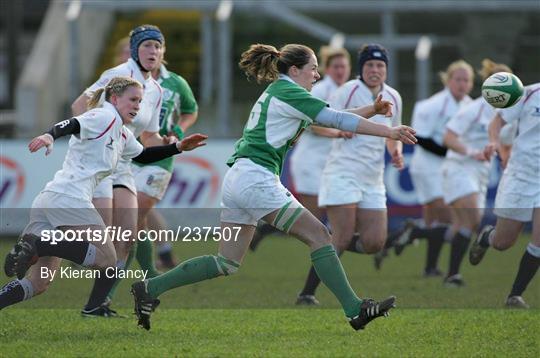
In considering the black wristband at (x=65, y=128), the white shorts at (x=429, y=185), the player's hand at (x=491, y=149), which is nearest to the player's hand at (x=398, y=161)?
the player's hand at (x=491, y=149)

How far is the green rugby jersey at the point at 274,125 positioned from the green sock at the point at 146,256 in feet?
6.68

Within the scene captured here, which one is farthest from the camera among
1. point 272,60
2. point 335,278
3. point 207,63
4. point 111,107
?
point 207,63

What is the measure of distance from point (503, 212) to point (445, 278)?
6.90 feet

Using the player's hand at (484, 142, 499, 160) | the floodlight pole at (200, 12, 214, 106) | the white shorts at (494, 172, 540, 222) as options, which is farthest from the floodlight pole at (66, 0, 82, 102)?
the white shorts at (494, 172, 540, 222)

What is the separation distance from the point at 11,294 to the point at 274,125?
Answer: 2.16 metres

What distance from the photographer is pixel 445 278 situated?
12.4 metres

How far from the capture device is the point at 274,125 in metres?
8.43

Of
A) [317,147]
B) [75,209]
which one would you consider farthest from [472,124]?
[75,209]

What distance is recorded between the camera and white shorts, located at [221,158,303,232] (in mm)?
8320

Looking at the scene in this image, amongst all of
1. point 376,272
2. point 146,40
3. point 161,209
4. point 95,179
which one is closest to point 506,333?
point 95,179

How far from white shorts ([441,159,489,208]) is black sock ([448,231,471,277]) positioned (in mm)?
422

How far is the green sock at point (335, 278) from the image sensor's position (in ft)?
27.0

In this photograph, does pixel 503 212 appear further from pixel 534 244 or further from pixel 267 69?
pixel 267 69

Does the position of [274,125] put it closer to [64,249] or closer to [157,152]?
[157,152]
